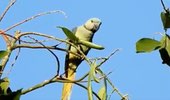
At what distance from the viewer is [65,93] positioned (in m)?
0.80

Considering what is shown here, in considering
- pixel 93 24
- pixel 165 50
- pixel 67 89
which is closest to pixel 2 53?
pixel 67 89

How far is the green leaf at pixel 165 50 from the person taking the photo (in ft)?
2.06

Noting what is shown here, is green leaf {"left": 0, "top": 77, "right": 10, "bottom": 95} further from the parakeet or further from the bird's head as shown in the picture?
the bird's head

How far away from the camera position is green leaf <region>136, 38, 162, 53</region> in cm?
62

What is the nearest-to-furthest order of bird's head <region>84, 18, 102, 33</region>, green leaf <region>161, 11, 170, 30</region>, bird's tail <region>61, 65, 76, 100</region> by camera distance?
green leaf <region>161, 11, 170, 30</region> → bird's tail <region>61, 65, 76, 100</region> → bird's head <region>84, 18, 102, 33</region>

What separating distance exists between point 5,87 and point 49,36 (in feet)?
0.40

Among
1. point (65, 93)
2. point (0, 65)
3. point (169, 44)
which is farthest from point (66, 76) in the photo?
point (169, 44)

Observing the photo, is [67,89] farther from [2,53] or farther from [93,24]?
[93,24]

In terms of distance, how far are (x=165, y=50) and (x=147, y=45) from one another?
0.11ft

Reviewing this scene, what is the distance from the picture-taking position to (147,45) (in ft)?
2.04

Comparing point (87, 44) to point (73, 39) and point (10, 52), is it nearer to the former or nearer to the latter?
point (73, 39)

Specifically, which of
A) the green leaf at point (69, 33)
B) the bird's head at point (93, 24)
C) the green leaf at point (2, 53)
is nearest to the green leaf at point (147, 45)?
the green leaf at point (69, 33)

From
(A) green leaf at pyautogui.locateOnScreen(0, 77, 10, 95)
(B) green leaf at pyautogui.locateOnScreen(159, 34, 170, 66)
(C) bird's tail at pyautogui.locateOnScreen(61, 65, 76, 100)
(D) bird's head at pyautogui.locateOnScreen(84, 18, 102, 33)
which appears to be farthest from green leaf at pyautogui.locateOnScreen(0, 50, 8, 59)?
(D) bird's head at pyautogui.locateOnScreen(84, 18, 102, 33)

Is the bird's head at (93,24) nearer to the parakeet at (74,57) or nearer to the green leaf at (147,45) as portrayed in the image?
the parakeet at (74,57)
